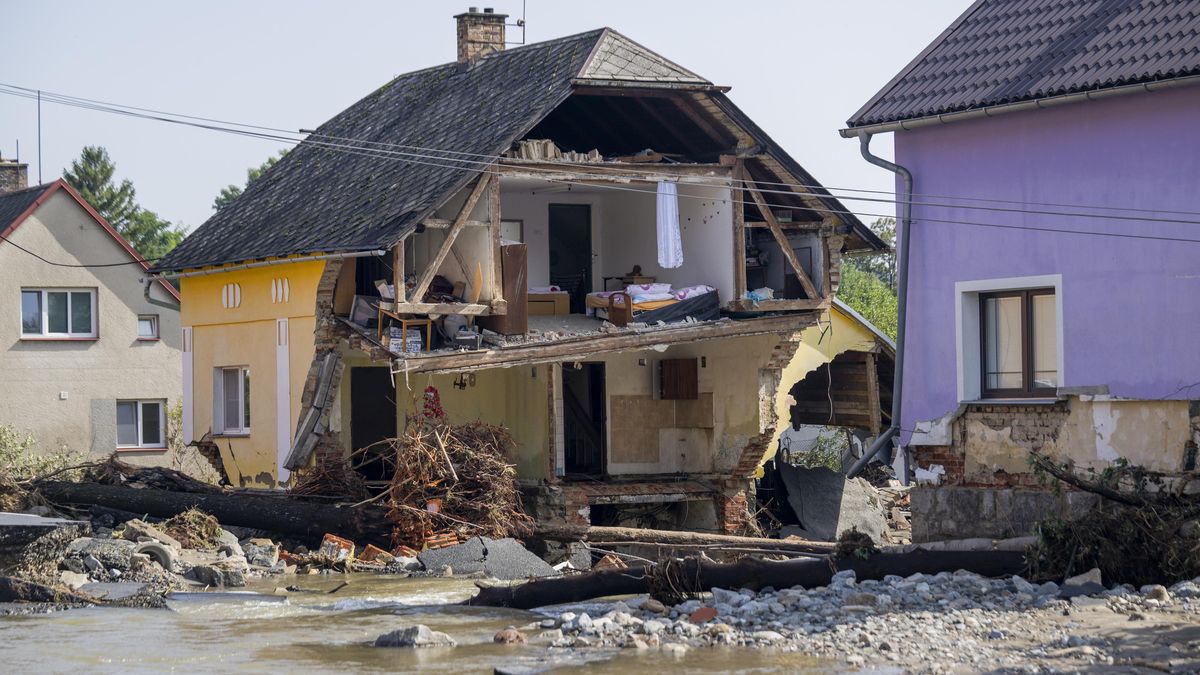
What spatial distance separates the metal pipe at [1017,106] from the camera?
1431 cm

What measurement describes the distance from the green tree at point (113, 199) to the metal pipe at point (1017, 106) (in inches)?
2045

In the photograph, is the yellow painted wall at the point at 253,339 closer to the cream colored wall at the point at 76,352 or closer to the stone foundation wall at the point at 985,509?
the cream colored wall at the point at 76,352

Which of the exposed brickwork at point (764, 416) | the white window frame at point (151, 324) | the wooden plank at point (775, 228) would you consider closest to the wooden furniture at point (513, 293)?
the wooden plank at point (775, 228)

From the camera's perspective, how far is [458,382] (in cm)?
2497

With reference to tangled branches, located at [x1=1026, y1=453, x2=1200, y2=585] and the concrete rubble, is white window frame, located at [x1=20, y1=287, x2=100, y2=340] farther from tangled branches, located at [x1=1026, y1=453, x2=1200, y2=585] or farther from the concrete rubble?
tangled branches, located at [x1=1026, y1=453, x2=1200, y2=585]

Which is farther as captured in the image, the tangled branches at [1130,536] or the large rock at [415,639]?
the large rock at [415,639]

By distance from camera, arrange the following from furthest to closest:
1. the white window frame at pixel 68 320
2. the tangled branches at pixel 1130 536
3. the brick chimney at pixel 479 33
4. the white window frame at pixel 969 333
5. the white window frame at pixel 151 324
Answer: the white window frame at pixel 151 324 < the white window frame at pixel 68 320 < the brick chimney at pixel 479 33 < the white window frame at pixel 969 333 < the tangled branches at pixel 1130 536

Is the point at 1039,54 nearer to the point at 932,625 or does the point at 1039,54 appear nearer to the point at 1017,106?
the point at 1017,106

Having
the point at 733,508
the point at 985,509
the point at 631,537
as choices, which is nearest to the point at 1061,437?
the point at 985,509

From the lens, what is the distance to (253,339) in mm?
25391

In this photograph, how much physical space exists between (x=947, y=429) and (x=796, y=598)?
3.18 meters

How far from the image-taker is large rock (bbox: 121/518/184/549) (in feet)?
65.3

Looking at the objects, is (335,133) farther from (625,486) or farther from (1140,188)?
(1140,188)

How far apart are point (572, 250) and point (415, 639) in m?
13.1
